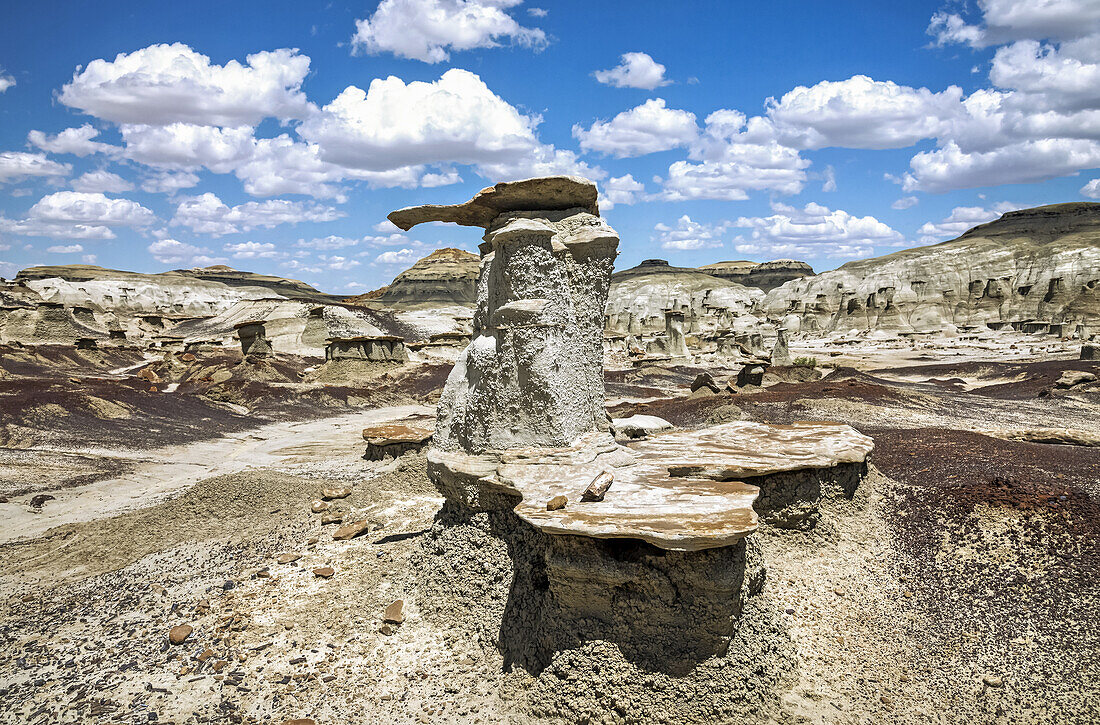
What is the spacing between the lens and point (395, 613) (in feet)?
17.1

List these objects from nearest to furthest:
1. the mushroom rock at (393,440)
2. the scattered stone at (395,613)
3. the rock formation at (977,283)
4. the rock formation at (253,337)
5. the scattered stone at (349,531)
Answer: the scattered stone at (395,613) → the scattered stone at (349,531) → the mushroom rock at (393,440) → the rock formation at (253,337) → the rock formation at (977,283)

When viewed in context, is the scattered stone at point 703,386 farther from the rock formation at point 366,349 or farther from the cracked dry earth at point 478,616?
the rock formation at point 366,349

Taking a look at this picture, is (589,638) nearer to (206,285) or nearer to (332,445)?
(332,445)

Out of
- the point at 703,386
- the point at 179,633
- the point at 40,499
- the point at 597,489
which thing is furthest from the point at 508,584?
the point at 703,386

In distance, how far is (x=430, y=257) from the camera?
93.2 m

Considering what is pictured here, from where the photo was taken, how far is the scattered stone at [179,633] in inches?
193

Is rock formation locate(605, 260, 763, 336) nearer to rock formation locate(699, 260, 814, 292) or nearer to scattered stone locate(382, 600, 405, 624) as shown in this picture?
rock formation locate(699, 260, 814, 292)

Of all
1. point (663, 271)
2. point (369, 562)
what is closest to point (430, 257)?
point (663, 271)

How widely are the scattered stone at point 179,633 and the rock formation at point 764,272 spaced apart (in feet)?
423

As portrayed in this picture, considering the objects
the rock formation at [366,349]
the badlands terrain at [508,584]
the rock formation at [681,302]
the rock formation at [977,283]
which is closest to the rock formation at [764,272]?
the rock formation at [681,302]

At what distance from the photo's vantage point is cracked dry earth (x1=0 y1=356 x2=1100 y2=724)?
4199mm

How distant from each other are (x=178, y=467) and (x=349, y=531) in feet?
23.0

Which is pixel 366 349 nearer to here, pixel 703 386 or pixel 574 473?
pixel 703 386

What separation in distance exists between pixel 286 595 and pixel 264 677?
1.20m
